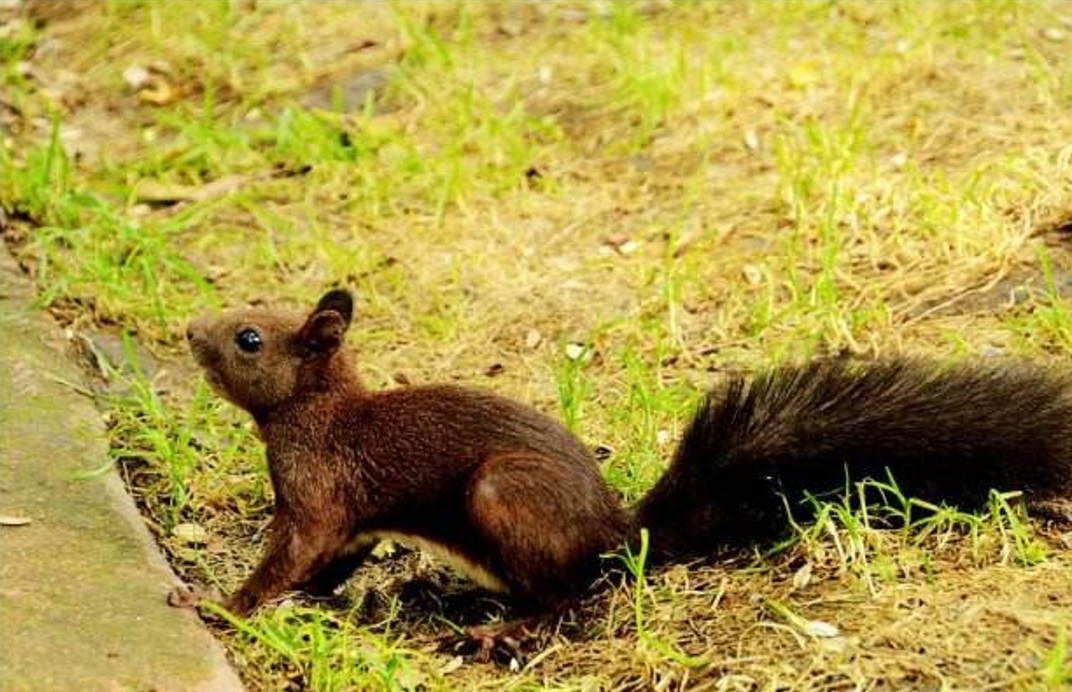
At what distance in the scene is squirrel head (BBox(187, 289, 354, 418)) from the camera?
4051 mm

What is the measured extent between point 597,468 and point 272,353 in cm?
82

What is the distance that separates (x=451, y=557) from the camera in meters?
3.84

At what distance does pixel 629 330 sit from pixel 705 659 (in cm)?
184

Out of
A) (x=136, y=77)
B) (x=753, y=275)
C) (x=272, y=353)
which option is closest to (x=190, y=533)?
(x=272, y=353)

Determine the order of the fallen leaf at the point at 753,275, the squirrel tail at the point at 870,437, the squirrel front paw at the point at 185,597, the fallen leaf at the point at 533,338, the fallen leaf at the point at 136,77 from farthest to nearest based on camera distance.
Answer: the fallen leaf at the point at 136,77
the fallen leaf at the point at 753,275
the fallen leaf at the point at 533,338
the squirrel front paw at the point at 185,597
the squirrel tail at the point at 870,437

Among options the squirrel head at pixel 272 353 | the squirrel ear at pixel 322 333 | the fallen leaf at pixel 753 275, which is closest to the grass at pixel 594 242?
the fallen leaf at pixel 753 275

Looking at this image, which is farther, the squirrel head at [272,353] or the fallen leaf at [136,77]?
the fallen leaf at [136,77]

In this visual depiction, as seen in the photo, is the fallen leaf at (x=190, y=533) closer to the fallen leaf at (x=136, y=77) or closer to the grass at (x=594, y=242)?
the grass at (x=594, y=242)

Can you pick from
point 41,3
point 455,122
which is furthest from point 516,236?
point 41,3

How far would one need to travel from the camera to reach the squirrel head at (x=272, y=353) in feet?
13.3

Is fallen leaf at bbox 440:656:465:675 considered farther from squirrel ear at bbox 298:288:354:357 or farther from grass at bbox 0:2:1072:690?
squirrel ear at bbox 298:288:354:357

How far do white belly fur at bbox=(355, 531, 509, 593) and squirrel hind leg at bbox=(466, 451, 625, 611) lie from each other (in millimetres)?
50

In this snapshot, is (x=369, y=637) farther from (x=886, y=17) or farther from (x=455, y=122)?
(x=886, y=17)

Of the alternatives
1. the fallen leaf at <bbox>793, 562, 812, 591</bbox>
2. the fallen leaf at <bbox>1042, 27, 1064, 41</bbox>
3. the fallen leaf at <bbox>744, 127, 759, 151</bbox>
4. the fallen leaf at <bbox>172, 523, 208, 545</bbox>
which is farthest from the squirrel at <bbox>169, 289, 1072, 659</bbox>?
the fallen leaf at <bbox>1042, 27, 1064, 41</bbox>
